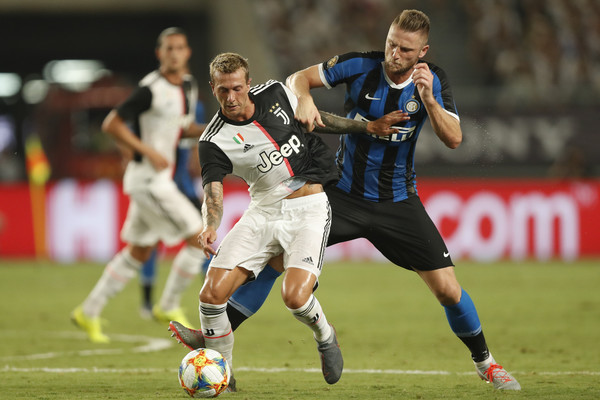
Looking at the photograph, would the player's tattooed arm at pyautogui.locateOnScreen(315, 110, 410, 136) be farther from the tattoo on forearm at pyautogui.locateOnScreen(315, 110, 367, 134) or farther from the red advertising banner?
the red advertising banner

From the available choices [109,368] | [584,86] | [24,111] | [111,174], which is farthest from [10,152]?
[109,368]

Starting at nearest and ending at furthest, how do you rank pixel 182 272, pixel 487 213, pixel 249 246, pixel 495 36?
1. pixel 249 246
2. pixel 182 272
3. pixel 487 213
4. pixel 495 36

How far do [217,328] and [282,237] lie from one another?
2.21 ft

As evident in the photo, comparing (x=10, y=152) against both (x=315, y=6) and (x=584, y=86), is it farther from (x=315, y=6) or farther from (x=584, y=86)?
(x=584, y=86)

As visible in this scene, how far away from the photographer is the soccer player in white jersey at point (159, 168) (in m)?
8.98

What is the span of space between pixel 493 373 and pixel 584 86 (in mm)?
13901

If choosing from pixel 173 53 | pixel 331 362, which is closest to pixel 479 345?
pixel 331 362

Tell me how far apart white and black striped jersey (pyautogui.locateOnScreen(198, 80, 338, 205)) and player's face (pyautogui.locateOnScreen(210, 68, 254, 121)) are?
6.7 inches

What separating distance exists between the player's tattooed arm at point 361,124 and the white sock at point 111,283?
3.55m

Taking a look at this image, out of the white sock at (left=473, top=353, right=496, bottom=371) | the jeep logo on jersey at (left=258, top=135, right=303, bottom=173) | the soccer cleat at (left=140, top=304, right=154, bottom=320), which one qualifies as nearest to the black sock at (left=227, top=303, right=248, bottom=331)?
the jeep logo on jersey at (left=258, top=135, right=303, bottom=173)

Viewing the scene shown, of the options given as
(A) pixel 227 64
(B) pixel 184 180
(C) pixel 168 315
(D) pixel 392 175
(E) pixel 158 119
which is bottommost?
(C) pixel 168 315

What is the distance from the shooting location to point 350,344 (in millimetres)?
8273

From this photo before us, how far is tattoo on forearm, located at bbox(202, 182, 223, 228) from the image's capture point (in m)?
5.72

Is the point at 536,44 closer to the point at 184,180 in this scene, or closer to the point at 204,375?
the point at 184,180
